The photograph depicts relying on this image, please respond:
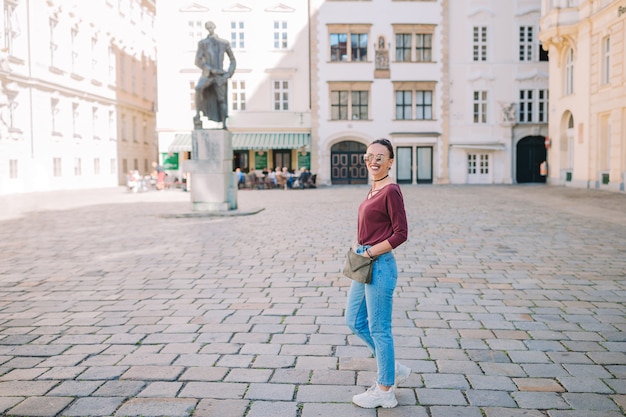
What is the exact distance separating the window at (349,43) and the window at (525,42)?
9519 mm

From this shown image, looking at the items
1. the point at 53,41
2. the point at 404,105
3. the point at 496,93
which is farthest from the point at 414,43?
the point at 53,41

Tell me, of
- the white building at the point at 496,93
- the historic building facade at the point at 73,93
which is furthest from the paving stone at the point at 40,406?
the white building at the point at 496,93

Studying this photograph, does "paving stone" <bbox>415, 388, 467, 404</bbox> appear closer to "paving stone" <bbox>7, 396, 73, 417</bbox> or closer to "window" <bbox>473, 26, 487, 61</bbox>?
"paving stone" <bbox>7, 396, 73, 417</bbox>

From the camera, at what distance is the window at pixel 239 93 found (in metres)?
41.0

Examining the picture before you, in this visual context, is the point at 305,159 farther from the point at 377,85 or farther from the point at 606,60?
the point at 606,60

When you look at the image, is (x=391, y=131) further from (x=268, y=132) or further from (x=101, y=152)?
(x=101, y=152)

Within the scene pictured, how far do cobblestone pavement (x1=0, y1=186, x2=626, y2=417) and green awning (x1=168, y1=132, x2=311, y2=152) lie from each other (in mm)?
28020

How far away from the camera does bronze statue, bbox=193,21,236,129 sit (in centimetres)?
1742

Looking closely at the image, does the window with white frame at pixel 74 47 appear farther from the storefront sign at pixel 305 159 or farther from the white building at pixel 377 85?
the storefront sign at pixel 305 159

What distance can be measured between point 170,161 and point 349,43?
43.7 ft

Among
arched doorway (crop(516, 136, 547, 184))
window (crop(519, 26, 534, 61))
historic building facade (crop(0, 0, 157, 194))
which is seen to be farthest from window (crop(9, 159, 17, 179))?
window (crop(519, 26, 534, 61))

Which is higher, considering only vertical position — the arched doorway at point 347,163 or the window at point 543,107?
the window at point 543,107

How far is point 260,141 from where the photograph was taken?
40.0 m

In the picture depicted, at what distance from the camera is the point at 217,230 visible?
13812 millimetres
